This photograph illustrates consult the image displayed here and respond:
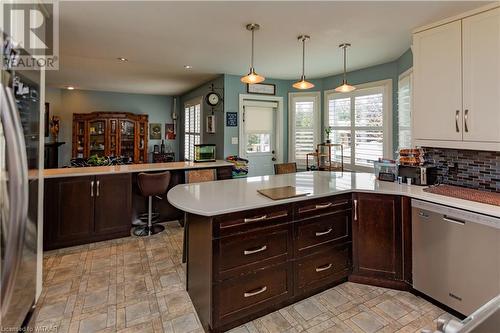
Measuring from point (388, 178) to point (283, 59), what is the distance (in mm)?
2242

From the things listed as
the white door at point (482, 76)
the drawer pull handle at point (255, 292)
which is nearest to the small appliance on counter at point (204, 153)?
the drawer pull handle at point (255, 292)

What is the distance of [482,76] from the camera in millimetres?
2293

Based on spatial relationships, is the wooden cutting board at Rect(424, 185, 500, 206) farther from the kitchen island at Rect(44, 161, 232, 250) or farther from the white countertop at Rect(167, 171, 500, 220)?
the kitchen island at Rect(44, 161, 232, 250)

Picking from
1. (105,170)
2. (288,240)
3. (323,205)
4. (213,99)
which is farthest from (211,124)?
(288,240)

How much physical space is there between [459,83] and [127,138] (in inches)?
292

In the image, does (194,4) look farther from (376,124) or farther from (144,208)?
(376,124)

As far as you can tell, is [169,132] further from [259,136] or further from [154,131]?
[259,136]

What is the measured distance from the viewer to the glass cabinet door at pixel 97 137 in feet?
24.0

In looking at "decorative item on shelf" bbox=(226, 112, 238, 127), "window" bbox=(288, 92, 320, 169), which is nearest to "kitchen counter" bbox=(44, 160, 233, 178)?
"decorative item on shelf" bbox=(226, 112, 238, 127)

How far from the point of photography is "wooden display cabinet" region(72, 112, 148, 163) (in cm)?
724

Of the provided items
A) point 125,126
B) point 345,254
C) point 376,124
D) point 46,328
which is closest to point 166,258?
point 46,328

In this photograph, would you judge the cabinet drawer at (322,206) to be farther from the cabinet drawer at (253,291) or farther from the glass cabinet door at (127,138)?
the glass cabinet door at (127,138)

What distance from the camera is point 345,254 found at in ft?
8.41

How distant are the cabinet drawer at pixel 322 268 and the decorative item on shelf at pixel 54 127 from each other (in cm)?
726
